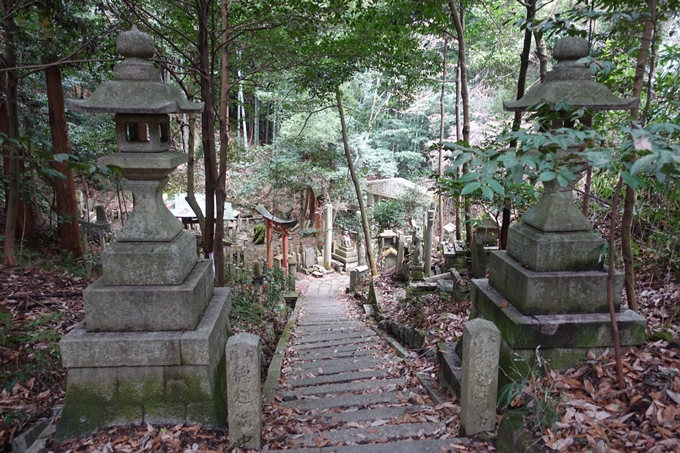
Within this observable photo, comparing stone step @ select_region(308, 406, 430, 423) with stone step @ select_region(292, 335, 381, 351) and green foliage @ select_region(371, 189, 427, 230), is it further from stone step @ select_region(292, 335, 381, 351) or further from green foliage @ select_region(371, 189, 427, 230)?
green foliage @ select_region(371, 189, 427, 230)

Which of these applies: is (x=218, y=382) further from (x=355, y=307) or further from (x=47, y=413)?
(x=355, y=307)

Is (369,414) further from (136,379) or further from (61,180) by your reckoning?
(61,180)

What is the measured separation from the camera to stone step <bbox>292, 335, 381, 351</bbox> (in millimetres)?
6500

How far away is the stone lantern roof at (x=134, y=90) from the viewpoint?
2.79 meters

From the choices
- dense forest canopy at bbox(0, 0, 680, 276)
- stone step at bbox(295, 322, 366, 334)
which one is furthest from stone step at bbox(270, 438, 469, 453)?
stone step at bbox(295, 322, 366, 334)

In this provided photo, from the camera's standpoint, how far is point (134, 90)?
9.36 ft

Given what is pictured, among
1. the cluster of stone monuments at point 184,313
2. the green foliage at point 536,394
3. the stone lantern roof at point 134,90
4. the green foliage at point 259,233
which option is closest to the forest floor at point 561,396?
the green foliage at point 536,394

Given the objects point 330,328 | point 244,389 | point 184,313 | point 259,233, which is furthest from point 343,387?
point 259,233

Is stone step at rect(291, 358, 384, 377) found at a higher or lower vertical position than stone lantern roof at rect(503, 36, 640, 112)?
lower

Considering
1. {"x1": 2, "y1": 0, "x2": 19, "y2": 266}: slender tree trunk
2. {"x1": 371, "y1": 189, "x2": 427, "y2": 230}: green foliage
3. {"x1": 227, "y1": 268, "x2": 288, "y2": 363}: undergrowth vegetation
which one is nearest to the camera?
{"x1": 2, "y1": 0, "x2": 19, "y2": 266}: slender tree trunk

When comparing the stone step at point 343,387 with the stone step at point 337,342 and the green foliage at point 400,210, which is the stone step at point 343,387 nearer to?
the stone step at point 337,342

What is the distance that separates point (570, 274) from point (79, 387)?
370cm

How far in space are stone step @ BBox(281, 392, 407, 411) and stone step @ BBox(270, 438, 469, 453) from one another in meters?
0.96

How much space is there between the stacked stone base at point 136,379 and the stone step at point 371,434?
72cm
